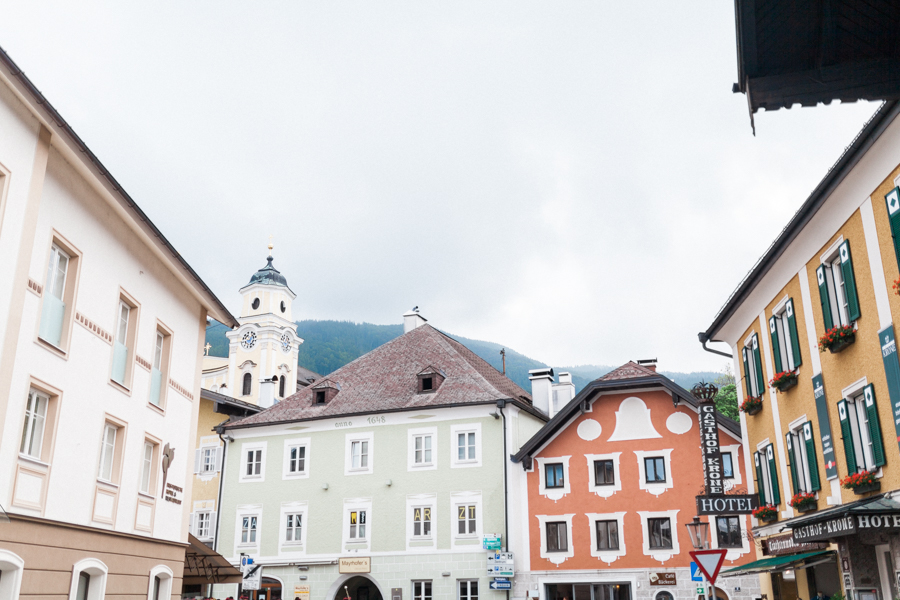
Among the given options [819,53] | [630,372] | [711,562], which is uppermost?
[630,372]

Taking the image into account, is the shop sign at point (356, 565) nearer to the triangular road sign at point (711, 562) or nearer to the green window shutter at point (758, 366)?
the green window shutter at point (758, 366)

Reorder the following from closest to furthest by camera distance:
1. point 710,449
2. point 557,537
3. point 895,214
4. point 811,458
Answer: point 895,214 < point 811,458 < point 710,449 < point 557,537

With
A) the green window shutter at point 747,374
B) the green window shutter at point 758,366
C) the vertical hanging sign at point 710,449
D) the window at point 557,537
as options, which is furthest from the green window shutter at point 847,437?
the window at point 557,537

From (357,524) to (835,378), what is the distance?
23.5 metres

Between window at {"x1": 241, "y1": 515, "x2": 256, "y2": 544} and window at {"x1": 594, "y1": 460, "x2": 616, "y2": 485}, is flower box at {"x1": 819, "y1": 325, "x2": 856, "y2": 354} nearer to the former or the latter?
window at {"x1": 594, "y1": 460, "x2": 616, "y2": 485}

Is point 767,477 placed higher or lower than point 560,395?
lower

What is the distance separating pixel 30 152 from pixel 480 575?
24.6 m

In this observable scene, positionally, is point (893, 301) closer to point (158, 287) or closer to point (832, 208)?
point (832, 208)

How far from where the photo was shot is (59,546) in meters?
13.3

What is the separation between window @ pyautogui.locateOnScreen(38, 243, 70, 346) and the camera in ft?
44.0

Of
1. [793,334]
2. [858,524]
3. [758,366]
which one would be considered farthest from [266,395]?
[858,524]

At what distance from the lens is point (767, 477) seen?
2030 centimetres

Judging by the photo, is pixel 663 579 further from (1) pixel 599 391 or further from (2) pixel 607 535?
(1) pixel 599 391

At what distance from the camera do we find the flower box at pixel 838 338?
14.2 metres
